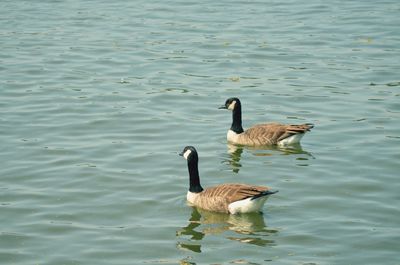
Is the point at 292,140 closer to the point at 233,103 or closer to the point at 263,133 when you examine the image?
the point at 263,133

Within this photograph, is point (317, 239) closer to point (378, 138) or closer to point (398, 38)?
point (378, 138)

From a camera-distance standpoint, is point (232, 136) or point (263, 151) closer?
point (263, 151)

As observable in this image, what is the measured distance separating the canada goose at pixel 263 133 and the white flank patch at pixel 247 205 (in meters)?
3.73

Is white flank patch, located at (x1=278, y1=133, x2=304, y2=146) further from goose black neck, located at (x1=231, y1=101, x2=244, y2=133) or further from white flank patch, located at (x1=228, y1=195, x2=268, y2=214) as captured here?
white flank patch, located at (x1=228, y1=195, x2=268, y2=214)

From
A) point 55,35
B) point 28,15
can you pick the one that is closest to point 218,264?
point 55,35

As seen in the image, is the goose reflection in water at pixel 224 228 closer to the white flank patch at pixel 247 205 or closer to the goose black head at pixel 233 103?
the white flank patch at pixel 247 205

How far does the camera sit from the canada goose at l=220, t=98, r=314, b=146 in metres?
17.1

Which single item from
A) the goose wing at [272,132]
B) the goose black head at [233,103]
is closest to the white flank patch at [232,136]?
the goose wing at [272,132]

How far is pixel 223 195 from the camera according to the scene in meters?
13.6

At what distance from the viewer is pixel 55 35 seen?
2777cm

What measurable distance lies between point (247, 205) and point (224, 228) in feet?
1.67

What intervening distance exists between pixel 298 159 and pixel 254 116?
317 centimetres

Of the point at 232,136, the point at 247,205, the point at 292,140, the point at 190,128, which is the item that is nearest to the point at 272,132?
the point at 292,140

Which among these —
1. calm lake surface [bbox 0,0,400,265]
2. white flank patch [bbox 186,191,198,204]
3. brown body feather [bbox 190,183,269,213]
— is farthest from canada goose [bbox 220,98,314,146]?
brown body feather [bbox 190,183,269,213]
